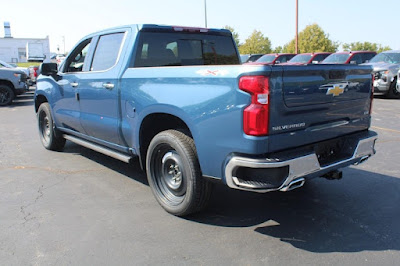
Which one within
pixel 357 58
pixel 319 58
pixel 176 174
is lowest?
pixel 176 174

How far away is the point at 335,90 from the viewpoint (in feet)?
11.2

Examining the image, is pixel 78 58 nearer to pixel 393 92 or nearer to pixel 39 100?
pixel 39 100

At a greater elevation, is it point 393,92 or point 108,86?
point 108,86

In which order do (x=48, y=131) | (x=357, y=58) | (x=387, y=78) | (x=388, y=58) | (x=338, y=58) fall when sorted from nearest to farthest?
(x=48, y=131)
(x=387, y=78)
(x=388, y=58)
(x=357, y=58)
(x=338, y=58)

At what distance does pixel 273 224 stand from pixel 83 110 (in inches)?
119

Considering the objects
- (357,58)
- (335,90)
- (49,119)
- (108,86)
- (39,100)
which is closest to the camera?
(335,90)

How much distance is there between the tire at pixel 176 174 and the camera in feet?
11.3

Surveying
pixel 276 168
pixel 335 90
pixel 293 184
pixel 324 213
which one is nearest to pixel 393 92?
pixel 324 213

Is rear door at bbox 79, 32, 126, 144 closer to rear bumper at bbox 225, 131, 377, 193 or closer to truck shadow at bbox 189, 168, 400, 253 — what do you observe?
truck shadow at bbox 189, 168, 400, 253

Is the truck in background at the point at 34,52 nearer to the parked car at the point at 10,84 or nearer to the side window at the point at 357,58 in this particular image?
the parked car at the point at 10,84

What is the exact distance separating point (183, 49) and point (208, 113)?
1.83 metres

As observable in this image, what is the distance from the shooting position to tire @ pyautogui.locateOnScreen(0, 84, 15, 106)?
1374 cm

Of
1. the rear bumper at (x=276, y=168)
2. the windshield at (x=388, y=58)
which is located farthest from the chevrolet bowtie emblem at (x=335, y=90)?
the windshield at (x=388, y=58)

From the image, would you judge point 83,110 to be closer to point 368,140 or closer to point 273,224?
point 273,224
